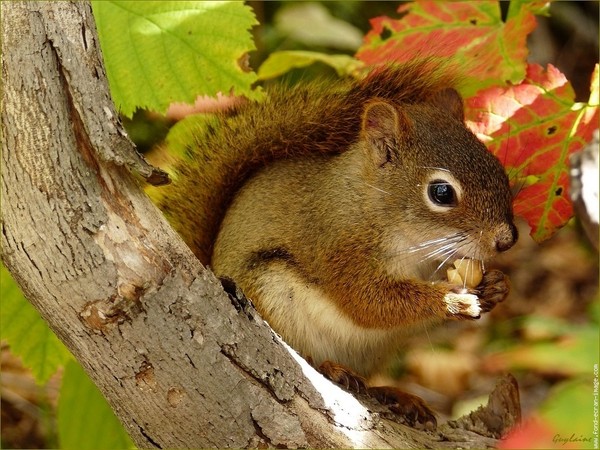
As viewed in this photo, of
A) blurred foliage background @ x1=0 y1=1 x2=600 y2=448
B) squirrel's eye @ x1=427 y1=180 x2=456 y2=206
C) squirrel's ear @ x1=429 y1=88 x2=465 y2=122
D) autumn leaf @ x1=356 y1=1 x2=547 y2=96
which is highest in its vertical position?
autumn leaf @ x1=356 y1=1 x2=547 y2=96

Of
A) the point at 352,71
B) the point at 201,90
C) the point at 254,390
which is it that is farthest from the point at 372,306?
the point at 352,71

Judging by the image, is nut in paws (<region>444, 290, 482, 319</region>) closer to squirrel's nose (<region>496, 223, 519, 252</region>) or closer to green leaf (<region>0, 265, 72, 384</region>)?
squirrel's nose (<region>496, 223, 519, 252</region>)

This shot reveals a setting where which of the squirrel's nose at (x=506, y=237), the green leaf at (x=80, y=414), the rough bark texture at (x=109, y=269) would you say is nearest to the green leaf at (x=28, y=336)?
the green leaf at (x=80, y=414)

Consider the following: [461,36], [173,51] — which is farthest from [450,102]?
[173,51]

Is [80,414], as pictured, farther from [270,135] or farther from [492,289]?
[492,289]

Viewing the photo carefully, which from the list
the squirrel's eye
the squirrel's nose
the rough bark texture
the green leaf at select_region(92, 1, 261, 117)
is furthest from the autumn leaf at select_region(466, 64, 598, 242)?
the rough bark texture

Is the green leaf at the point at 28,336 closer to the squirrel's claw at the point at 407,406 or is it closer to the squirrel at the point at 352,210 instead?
the squirrel at the point at 352,210

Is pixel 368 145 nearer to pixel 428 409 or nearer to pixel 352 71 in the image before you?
pixel 352 71
